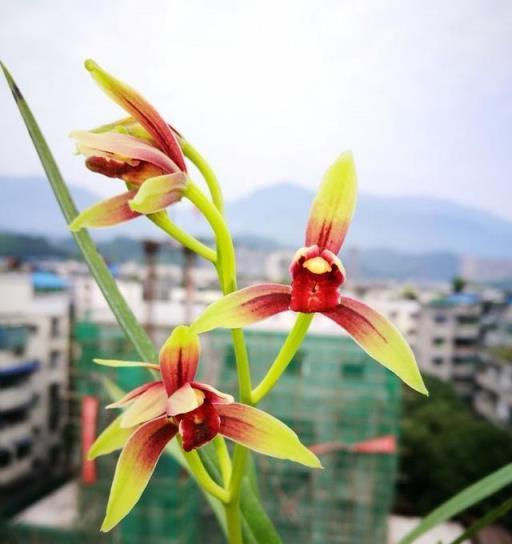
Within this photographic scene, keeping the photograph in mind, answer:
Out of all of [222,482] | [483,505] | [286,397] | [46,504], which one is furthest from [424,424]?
[222,482]

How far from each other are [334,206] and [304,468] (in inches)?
253

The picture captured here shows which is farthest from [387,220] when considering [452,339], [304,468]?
[304,468]

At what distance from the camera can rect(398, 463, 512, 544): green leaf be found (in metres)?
0.34

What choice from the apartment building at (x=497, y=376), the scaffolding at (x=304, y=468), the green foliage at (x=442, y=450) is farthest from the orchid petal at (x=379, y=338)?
the apartment building at (x=497, y=376)

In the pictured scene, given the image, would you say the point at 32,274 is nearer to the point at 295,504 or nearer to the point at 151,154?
the point at 295,504

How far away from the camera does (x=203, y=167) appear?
10.8 inches

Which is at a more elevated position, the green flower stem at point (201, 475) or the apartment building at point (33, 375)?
the green flower stem at point (201, 475)

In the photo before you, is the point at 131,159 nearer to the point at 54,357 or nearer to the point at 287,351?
the point at 287,351

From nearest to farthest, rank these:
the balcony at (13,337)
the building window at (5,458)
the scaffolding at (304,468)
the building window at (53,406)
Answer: the scaffolding at (304,468), the balcony at (13,337), the building window at (53,406), the building window at (5,458)

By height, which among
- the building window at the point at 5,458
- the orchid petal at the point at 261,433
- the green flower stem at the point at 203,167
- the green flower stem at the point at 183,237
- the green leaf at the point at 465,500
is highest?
the green flower stem at the point at 203,167

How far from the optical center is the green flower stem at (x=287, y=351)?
0.26 meters

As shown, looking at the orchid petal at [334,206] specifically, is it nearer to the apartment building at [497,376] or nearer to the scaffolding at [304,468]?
the scaffolding at [304,468]

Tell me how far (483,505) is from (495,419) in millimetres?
5401

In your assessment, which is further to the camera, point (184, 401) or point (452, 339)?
point (452, 339)
